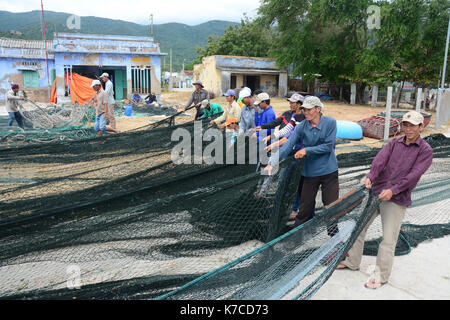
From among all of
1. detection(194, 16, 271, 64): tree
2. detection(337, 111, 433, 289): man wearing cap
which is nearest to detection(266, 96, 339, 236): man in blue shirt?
detection(337, 111, 433, 289): man wearing cap

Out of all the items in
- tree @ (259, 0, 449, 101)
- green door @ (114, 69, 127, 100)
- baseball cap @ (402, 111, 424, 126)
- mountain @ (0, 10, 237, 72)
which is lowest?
baseball cap @ (402, 111, 424, 126)

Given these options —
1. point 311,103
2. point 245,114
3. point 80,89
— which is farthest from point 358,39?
point 311,103

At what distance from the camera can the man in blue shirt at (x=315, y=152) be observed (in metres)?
2.93

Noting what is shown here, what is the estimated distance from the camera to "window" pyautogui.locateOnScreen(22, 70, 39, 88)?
22031 mm

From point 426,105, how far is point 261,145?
2401 cm

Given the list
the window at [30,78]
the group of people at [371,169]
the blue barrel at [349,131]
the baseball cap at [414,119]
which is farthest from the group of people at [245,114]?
the window at [30,78]

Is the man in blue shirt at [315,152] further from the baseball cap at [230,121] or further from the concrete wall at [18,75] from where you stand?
the concrete wall at [18,75]

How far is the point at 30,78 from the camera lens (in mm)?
22297

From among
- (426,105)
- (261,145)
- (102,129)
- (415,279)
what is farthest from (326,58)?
(415,279)

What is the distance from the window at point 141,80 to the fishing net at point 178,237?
18.2 meters

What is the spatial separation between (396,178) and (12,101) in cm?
948

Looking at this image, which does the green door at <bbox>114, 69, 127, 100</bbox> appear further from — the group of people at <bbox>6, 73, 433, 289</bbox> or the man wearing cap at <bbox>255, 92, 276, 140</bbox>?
the group of people at <bbox>6, 73, 433, 289</bbox>

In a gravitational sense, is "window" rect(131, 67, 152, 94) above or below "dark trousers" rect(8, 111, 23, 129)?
above

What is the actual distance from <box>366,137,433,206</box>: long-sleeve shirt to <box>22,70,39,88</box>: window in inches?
955
